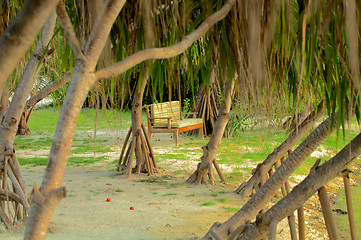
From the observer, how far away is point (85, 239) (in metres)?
3.44

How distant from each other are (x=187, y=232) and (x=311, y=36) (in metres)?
2.76

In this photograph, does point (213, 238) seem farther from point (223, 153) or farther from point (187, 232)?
point (223, 153)

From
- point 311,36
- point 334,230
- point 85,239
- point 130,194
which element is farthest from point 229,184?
point 311,36

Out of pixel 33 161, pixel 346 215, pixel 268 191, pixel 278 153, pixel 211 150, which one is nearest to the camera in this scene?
pixel 268 191

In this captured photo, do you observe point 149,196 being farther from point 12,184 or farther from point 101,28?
point 101,28

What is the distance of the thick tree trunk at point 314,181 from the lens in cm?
207

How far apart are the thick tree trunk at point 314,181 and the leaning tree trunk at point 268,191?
149 mm

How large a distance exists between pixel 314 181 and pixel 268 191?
59 cm

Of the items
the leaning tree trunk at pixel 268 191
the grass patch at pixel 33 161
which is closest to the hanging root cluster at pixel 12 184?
the leaning tree trunk at pixel 268 191

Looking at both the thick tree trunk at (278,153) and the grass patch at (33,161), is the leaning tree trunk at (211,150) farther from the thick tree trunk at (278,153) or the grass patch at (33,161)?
the grass patch at (33,161)

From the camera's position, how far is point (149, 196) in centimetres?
521

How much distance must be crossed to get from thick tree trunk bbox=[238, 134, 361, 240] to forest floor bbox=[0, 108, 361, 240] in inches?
12.7

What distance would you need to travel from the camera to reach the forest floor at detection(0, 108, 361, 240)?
385 centimetres

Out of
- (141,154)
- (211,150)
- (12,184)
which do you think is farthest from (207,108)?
(12,184)
